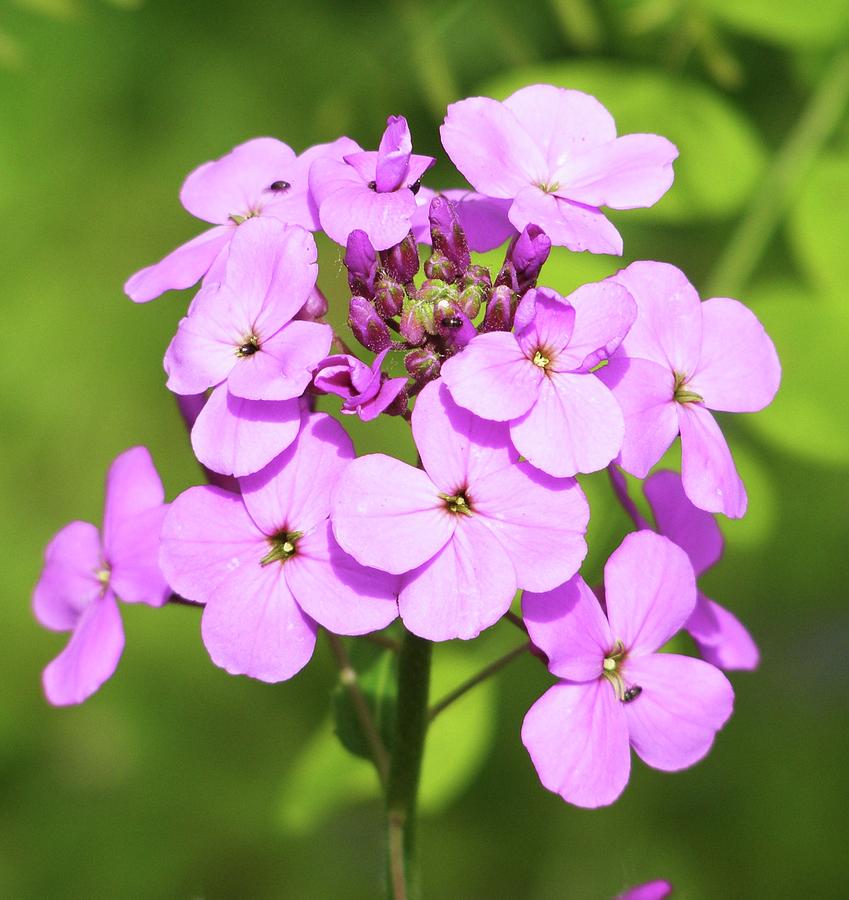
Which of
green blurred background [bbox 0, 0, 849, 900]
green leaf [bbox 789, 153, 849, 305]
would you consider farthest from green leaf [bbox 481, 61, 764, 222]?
green leaf [bbox 789, 153, 849, 305]

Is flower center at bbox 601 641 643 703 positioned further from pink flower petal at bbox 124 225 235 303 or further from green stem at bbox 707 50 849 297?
green stem at bbox 707 50 849 297

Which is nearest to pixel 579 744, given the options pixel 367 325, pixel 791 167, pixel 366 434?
pixel 367 325

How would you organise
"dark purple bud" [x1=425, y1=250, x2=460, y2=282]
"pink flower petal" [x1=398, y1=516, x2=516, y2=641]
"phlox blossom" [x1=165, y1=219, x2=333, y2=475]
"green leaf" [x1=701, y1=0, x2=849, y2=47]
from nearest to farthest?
"pink flower petal" [x1=398, y1=516, x2=516, y2=641] < "phlox blossom" [x1=165, y1=219, x2=333, y2=475] < "dark purple bud" [x1=425, y1=250, x2=460, y2=282] < "green leaf" [x1=701, y1=0, x2=849, y2=47]

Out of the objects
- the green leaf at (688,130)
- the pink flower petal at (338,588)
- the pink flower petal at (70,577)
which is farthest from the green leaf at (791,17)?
the pink flower petal at (70,577)

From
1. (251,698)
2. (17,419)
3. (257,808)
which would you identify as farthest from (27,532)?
(257,808)

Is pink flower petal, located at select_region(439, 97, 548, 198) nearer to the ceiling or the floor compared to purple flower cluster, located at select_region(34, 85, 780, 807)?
nearer to the ceiling

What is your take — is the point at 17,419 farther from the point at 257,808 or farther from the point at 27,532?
the point at 257,808

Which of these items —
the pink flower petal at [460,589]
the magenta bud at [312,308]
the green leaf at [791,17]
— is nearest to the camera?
the pink flower petal at [460,589]

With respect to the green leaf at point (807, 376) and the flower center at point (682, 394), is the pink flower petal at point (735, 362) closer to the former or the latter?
the flower center at point (682, 394)
